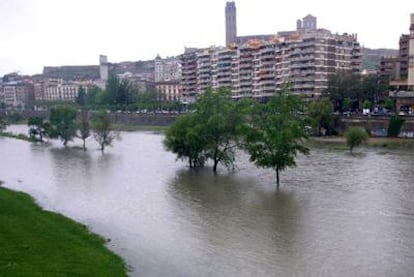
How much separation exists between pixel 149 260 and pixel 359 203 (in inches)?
481

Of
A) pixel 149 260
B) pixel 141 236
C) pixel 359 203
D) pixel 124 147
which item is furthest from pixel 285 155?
pixel 124 147

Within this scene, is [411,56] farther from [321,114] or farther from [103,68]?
[103,68]

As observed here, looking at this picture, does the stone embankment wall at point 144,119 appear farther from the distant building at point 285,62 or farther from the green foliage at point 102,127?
the green foliage at point 102,127

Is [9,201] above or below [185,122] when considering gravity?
below

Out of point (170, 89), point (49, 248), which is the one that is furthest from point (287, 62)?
point (49, 248)

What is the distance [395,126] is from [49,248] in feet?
147

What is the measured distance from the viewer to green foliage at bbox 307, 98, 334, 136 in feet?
190

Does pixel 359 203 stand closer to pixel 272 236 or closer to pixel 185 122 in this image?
pixel 272 236

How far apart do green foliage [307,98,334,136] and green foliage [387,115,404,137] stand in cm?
696

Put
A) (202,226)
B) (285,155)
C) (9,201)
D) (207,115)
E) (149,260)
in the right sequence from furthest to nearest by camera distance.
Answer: (207,115), (285,155), (9,201), (202,226), (149,260)

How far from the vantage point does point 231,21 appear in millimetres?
170875

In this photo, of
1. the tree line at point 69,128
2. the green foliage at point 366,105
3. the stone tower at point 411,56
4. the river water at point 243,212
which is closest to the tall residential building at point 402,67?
the stone tower at point 411,56

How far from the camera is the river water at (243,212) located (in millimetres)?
16828

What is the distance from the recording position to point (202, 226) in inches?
838
